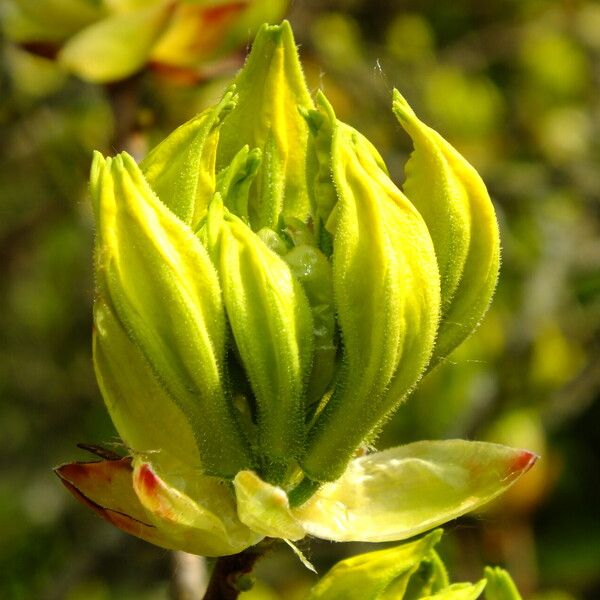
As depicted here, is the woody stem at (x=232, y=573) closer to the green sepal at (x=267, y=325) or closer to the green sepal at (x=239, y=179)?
the green sepal at (x=267, y=325)

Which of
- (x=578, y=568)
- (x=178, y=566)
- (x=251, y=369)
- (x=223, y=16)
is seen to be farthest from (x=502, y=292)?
(x=251, y=369)

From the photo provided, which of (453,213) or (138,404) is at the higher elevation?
(453,213)

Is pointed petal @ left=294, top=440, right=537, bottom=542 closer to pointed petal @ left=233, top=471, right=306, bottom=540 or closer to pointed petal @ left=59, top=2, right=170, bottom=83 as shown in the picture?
pointed petal @ left=233, top=471, right=306, bottom=540

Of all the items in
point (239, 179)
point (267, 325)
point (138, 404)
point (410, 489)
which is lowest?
point (410, 489)

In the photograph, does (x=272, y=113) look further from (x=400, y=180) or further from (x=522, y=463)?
(x=400, y=180)

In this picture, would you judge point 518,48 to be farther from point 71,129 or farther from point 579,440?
point 71,129

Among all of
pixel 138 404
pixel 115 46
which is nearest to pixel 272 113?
pixel 138 404
